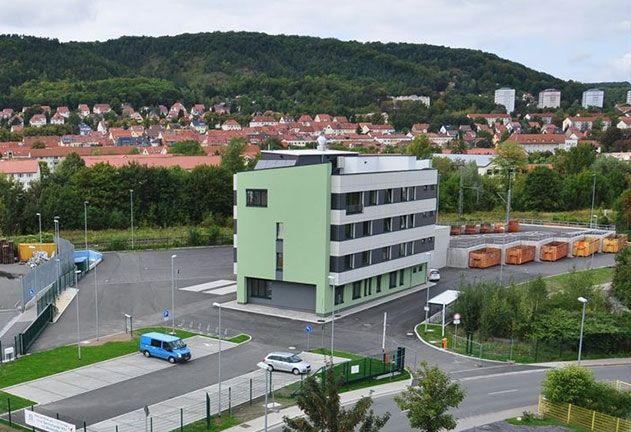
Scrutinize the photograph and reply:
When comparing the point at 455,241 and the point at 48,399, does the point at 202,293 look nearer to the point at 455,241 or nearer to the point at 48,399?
the point at 48,399

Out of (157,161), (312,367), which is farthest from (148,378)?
(157,161)

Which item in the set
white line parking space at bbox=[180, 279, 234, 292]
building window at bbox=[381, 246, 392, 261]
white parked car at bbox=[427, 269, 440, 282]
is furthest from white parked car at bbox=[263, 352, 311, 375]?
white parked car at bbox=[427, 269, 440, 282]

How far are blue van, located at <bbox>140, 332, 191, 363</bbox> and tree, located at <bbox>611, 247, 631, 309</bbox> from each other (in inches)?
1036

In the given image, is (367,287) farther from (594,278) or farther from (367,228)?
(594,278)

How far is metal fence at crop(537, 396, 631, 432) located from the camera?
24281 millimetres

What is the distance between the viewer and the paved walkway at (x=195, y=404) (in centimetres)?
2464

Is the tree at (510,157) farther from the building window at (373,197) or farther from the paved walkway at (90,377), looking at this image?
the paved walkway at (90,377)

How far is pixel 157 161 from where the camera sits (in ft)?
343

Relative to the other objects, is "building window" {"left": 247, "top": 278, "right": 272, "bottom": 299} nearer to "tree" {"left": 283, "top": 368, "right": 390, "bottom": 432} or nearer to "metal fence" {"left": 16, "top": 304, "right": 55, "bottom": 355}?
"metal fence" {"left": 16, "top": 304, "right": 55, "bottom": 355}

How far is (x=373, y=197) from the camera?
44938mm

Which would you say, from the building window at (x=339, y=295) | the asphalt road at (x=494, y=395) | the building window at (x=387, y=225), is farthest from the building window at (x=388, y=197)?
the asphalt road at (x=494, y=395)

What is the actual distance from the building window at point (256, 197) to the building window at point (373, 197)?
7.25m

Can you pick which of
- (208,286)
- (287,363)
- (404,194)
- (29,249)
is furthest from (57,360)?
(29,249)

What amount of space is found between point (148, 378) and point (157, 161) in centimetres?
7804
